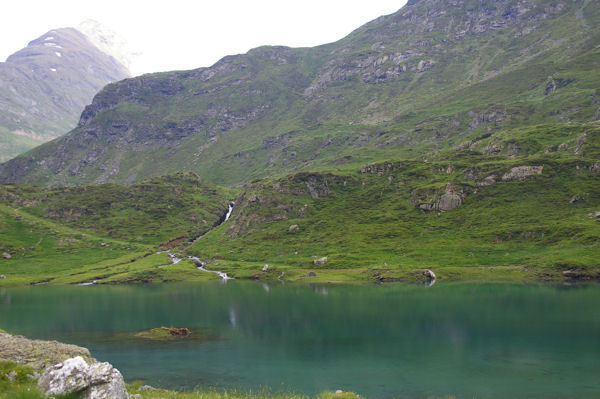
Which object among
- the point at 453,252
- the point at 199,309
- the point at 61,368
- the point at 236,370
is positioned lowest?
the point at 453,252

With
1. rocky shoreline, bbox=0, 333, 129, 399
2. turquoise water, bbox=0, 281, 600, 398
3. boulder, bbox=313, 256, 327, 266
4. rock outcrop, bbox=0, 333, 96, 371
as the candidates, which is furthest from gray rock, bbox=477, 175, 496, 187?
rocky shoreline, bbox=0, 333, 129, 399

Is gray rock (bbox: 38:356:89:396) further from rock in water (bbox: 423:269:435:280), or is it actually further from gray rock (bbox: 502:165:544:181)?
gray rock (bbox: 502:165:544:181)

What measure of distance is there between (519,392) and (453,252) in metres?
114

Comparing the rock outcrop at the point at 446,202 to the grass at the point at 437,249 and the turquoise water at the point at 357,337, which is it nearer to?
the grass at the point at 437,249

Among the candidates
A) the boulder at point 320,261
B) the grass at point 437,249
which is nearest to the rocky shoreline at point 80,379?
the grass at point 437,249

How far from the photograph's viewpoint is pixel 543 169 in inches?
7589

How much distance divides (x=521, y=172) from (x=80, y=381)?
213824mm

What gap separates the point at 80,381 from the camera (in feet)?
58.0

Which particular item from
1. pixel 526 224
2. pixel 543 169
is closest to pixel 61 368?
pixel 526 224

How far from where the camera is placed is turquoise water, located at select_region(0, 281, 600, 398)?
150 ft

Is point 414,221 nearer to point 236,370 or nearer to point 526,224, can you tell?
point 526,224

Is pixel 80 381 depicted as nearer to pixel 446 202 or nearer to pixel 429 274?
pixel 429 274

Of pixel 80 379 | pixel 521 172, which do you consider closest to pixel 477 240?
pixel 521 172

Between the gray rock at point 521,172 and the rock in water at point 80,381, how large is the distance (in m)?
209
